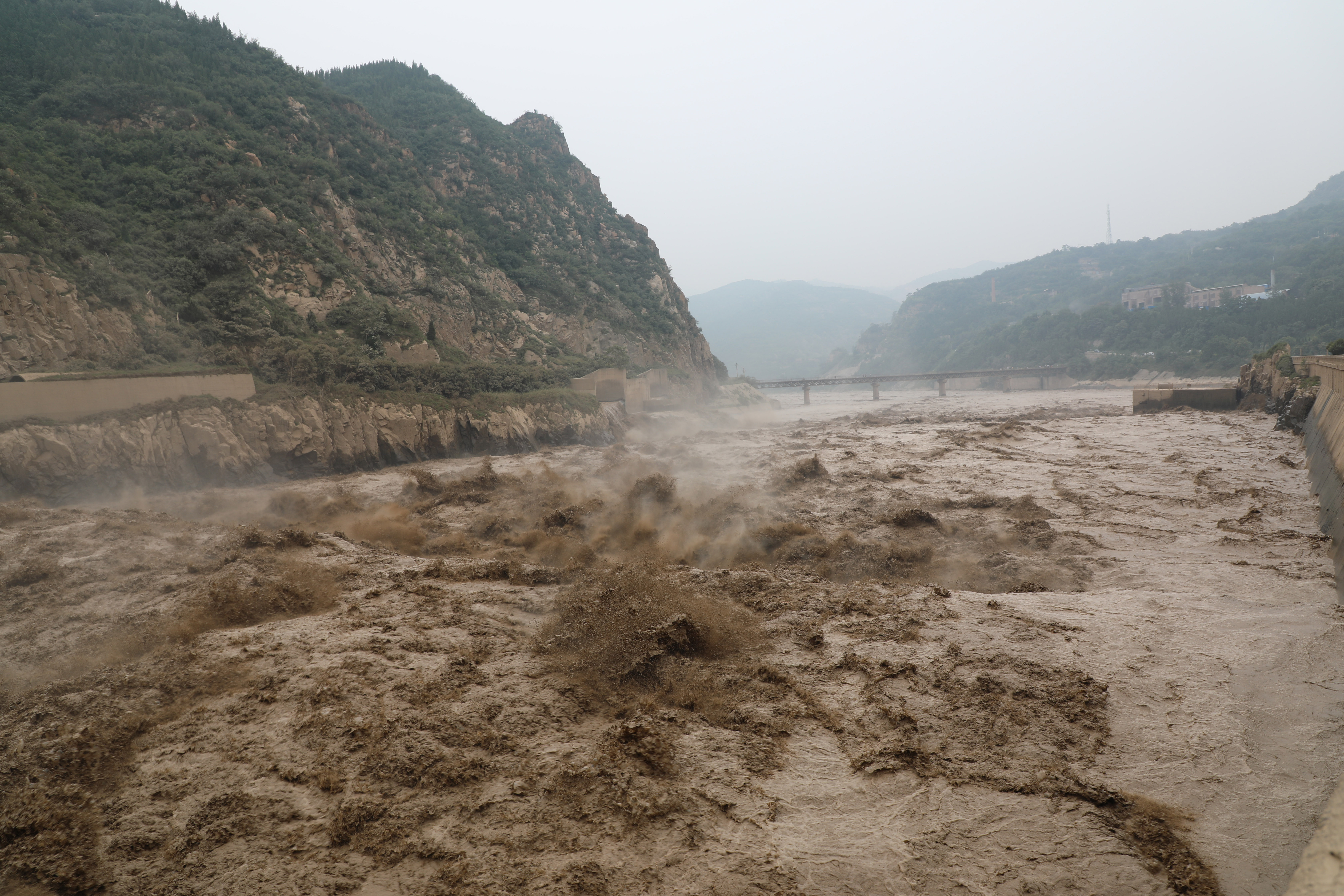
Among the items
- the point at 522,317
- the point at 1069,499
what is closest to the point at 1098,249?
the point at 522,317

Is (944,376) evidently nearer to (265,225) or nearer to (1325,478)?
(1325,478)

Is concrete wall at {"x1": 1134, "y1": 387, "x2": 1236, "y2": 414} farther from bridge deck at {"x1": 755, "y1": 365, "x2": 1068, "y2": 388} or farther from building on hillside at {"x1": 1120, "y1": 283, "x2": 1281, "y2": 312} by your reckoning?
building on hillside at {"x1": 1120, "y1": 283, "x2": 1281, "y2": 312}

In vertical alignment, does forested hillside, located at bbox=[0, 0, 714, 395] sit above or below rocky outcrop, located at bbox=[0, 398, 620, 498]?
above

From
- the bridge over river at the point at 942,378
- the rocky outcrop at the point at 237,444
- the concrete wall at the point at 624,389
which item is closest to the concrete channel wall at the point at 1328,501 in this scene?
the rocky outcrop at the point at 237,444

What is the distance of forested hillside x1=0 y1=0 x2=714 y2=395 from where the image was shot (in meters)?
25.9

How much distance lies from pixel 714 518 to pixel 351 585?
289 inches

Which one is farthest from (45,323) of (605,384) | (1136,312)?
(1136,312)

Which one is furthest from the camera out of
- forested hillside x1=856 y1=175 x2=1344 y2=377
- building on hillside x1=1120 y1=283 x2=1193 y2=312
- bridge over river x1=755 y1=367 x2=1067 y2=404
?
building on hillside x1=1120 y1=283 x2=1193 y2=312

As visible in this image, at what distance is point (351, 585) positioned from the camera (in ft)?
31.7

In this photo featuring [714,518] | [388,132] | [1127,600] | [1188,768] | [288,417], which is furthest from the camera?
[388,132]

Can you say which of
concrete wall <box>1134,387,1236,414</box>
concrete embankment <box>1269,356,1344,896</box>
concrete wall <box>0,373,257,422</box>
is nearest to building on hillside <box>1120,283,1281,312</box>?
A: concrete wall <box>1134,387,1236,414</box>

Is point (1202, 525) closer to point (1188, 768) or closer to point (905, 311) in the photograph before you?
point (1188, 768)

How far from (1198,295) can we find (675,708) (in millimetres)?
120253

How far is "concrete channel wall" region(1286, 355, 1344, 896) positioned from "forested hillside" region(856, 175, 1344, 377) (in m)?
46.8
